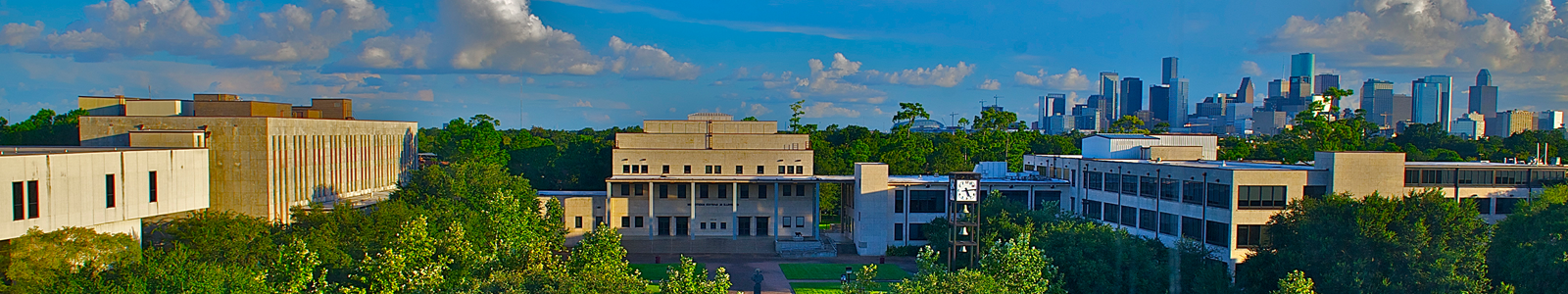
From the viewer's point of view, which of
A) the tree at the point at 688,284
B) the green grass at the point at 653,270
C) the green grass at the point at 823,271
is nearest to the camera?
the tree at the point at 688,284

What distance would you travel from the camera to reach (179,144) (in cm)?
4759

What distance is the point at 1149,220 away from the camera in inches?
2245

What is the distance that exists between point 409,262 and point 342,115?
4511cm

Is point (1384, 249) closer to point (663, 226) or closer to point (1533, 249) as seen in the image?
point (1533, 249)

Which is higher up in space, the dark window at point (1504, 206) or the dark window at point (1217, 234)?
the dark window at point (1504, 206)

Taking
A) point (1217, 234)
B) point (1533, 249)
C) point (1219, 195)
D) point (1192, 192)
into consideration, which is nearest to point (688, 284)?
point (1219, 195)

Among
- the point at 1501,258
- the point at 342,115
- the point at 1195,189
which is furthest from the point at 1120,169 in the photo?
the point at 342,115

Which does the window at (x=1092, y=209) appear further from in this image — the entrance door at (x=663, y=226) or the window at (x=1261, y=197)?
the entrance door at (x=663, y=226)

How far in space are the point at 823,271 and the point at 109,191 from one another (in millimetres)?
36589

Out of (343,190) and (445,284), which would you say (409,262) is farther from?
(343,190)

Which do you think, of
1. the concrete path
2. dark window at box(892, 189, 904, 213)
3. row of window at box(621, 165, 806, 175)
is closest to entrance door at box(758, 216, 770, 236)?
row of window at box(621, 165, 806, 175)

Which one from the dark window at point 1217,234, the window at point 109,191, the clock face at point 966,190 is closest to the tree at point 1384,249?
the dark window at point 1217,234

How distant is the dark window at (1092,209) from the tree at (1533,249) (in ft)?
74.5

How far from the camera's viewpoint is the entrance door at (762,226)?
7300cm
